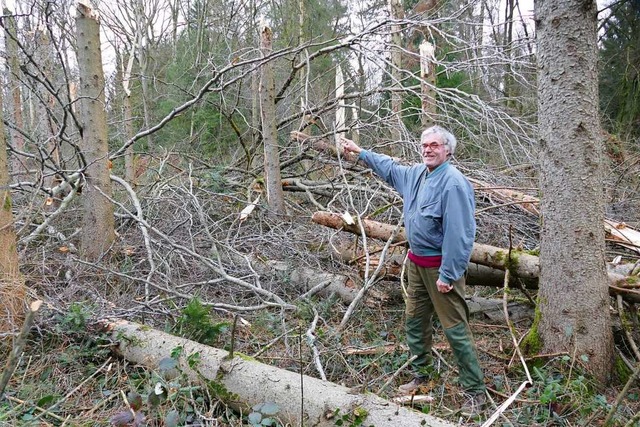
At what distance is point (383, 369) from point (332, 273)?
1796 millimetres

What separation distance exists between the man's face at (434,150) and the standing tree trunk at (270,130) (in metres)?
3.88

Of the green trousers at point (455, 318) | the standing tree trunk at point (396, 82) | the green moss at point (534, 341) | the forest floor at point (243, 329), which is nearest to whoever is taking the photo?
the forest floor at point (243, 329)

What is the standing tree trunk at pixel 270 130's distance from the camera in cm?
689

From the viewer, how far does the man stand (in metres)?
3.26

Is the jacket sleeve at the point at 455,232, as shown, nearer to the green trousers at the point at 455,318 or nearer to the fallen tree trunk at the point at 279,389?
the green trousers at the point at 455,318

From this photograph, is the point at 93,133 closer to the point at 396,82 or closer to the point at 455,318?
the point at 396,82

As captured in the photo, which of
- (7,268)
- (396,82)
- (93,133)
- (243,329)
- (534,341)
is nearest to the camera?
(534,341)

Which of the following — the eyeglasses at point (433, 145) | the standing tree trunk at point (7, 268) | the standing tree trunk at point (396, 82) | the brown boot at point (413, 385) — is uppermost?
the standing tree trunk at point (396, 82)

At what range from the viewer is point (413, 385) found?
11.6 ft

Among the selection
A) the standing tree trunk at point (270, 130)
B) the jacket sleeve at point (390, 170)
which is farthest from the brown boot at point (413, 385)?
the standing tree trunk at point (270, 130)

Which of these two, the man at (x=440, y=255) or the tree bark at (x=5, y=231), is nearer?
the man at (x=440, y=255)

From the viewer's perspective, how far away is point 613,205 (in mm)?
7289

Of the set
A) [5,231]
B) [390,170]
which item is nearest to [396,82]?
[390,170]

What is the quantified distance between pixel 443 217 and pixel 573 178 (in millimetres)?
969
